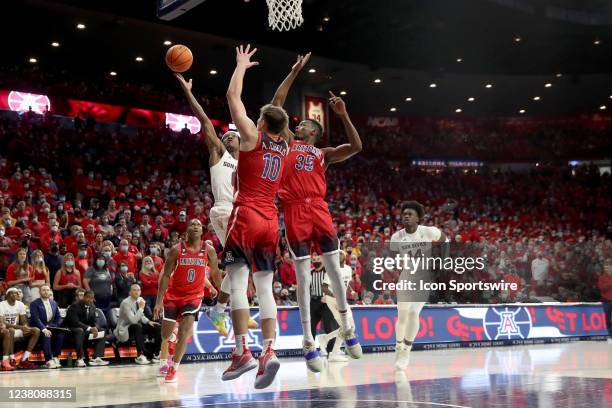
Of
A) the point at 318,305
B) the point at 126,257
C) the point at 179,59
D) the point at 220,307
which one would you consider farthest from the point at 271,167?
the point at 126,257

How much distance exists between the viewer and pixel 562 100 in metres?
38.8

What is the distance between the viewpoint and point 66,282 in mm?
13984

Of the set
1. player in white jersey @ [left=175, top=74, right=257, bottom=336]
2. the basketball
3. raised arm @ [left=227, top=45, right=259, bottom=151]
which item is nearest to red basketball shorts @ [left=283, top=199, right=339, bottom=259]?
raised arm @ [left=227, top=45, right=259, bottom=151]

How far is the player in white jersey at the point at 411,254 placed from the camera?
11070 millimetres

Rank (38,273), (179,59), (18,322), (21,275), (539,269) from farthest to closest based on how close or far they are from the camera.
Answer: (539,269) < (38,273) < (21,275) < (18,322) < (179,59)

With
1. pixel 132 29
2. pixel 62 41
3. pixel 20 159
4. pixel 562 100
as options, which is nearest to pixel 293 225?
pixel 20 159

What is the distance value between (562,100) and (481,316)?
2459 cm

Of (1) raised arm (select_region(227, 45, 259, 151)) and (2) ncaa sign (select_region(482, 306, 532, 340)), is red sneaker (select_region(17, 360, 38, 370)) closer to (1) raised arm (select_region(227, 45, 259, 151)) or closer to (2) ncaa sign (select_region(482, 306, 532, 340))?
(1) raised arm (select_region(227, 45, 259, 151))

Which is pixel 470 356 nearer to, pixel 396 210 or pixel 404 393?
pixel 404 393

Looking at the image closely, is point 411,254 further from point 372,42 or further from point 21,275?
point 372,42

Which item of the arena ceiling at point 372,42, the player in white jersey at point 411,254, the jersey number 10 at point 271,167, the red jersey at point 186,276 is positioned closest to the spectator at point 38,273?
the red jersey at point 186,276

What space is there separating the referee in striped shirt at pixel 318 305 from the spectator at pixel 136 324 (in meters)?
2.97

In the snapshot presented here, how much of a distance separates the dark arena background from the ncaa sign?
2.2 inches

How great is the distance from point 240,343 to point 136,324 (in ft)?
25.8
